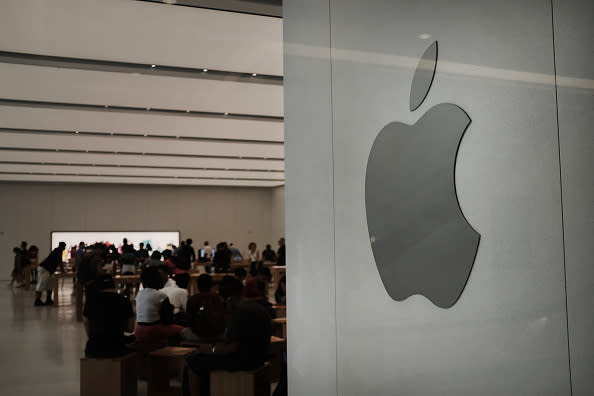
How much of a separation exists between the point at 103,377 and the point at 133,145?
9402 mm

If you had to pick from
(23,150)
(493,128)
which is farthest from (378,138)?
(23,150)

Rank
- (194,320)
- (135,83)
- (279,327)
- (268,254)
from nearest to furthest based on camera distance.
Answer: (194,320) → (279,327) → (135,83) → (268,254)

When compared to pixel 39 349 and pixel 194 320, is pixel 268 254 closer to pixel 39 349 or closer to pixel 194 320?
pixel 39 349

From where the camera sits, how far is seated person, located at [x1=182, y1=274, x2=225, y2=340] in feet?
19.2

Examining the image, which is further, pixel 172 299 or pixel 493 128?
pixel 172 299

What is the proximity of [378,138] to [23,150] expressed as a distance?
571 inches

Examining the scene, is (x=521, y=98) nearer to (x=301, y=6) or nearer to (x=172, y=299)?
(x=301, y=6)

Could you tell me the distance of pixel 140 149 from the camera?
14.5 meters

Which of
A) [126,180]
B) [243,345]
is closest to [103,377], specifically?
[243,345]

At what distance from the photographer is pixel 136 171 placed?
19.5 metres

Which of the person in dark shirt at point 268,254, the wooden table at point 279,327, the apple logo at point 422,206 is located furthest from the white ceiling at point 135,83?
the person in dark shirt at point 268,254

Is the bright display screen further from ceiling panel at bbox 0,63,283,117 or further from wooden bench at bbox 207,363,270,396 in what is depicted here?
wooden bench at bbox 207,363,270,396

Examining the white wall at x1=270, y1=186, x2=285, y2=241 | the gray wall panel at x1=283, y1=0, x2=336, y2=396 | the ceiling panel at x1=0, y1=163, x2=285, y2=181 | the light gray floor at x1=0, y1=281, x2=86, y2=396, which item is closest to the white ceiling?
the ceiling panel at x1=0, y1=163, x2=285, y2=181

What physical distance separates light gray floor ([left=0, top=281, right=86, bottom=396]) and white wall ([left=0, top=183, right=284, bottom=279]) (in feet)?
33.3
